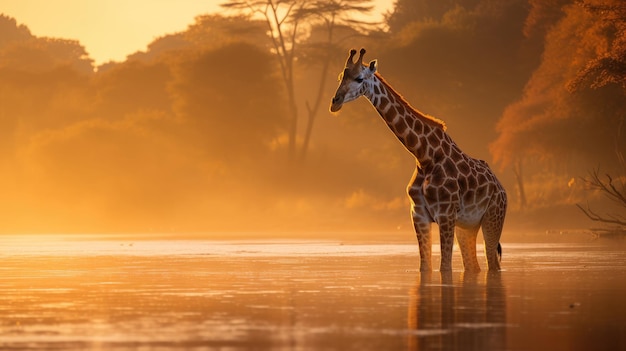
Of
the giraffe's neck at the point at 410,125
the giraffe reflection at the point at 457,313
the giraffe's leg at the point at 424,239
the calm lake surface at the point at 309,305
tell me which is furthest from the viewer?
the giraffe's neck at the point at 410,125

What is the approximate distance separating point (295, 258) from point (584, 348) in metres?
16.4

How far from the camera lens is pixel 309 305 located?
54.0 feet

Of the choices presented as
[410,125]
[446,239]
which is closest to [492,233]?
[446,239]

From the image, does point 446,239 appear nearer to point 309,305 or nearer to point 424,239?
point 424,239

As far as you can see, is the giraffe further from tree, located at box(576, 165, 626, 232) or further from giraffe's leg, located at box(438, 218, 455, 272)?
tree, located at box(576, 165, 626, 232)

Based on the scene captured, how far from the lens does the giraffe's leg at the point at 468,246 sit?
925 inches

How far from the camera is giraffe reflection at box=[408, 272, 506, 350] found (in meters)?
12.6

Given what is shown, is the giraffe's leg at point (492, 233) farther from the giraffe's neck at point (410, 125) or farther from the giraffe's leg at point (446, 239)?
the giraffe's neck at point (410, 125)

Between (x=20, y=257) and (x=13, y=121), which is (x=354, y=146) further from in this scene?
(x=20, y=257)

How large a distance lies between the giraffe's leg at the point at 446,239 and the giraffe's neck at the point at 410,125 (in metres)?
1.03

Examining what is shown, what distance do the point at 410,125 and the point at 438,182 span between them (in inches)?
48.7

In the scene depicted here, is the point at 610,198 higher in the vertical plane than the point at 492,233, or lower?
higher

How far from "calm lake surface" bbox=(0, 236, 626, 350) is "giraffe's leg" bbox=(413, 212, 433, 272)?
0.24 metres

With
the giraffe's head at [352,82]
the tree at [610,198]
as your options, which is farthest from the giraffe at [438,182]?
the tree at [610,198]
